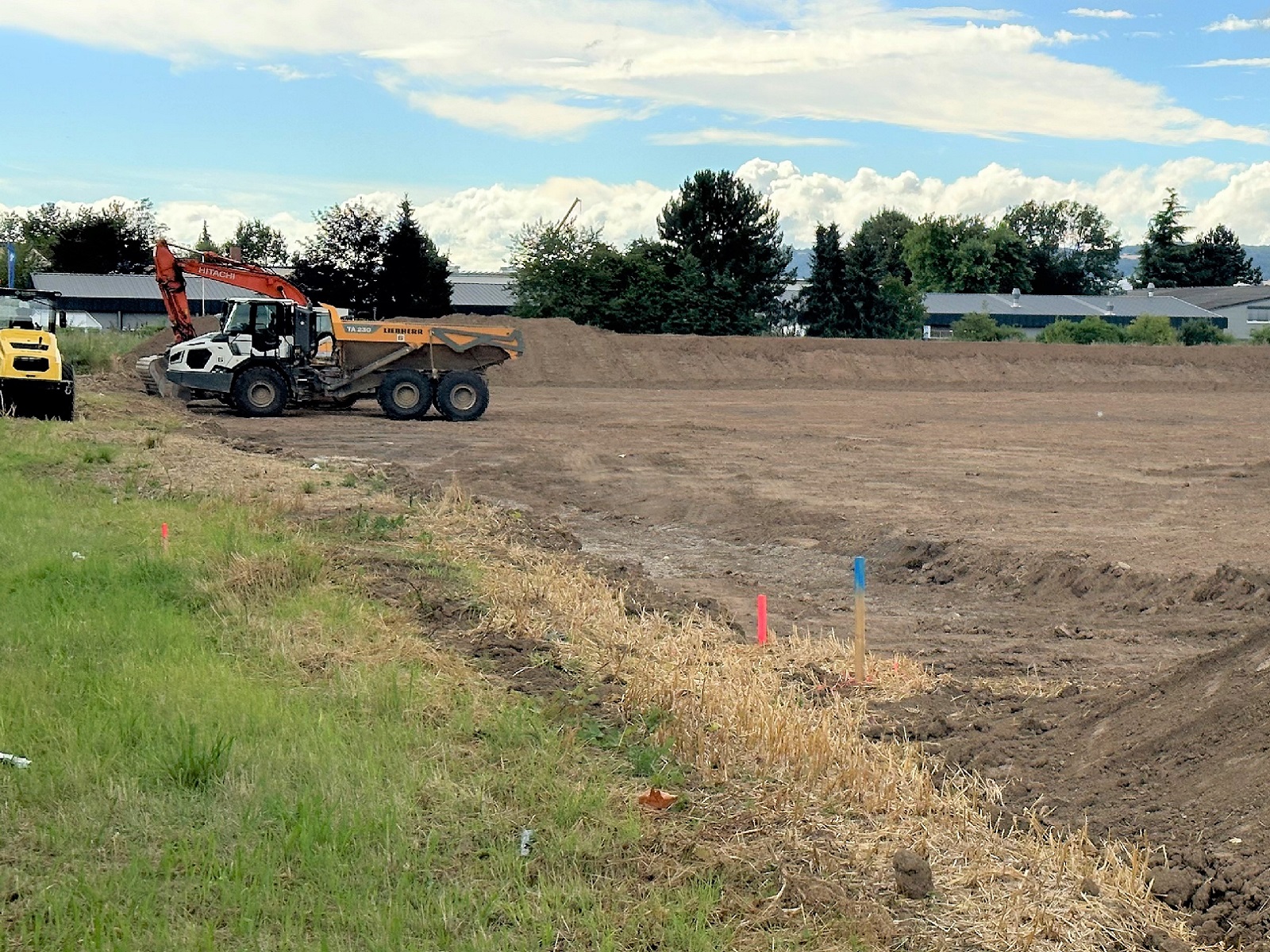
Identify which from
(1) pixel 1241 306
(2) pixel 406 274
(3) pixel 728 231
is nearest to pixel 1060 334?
(3) pixel 728 231

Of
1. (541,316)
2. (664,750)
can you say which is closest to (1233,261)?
(541,316)

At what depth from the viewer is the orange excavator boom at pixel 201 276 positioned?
31281 mm

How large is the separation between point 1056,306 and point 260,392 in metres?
82.7

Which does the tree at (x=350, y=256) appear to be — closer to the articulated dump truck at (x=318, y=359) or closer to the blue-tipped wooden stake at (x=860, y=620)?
the articulated dump truck at (x=318, y=359)

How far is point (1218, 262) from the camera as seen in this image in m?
118

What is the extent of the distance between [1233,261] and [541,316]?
257 feet

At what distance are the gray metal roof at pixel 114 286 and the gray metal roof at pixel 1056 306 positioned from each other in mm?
47750

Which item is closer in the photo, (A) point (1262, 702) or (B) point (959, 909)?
(B) point (959, 909)

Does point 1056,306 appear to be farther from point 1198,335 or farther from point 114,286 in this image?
point 114,286

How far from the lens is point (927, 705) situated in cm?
890

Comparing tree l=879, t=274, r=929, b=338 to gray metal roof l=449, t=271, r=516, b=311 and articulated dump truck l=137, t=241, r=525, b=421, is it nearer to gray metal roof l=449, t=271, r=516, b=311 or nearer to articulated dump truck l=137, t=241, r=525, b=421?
gray metal roof l=449, t=271, r=516, b=311

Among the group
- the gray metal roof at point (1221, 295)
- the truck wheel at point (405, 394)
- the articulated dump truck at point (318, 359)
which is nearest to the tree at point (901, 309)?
the gray metal roof at point (1221, 295)

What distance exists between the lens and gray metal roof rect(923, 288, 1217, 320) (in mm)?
97500

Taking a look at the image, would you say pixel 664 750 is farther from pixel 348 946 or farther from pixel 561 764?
pixel 348 946
